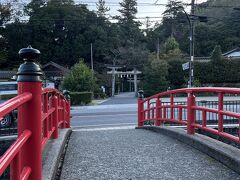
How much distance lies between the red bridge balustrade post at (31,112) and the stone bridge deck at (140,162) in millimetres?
1743

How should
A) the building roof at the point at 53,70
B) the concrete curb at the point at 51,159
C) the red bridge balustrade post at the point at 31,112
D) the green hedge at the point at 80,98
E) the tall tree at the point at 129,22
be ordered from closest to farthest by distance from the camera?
the red bridge balustrade post at the point at 31,112
the concrete curb at the point at 51,159
the green hedge at the point at 80,98
the building roof at the point at 53,70
the tall tree at the point at 129,22

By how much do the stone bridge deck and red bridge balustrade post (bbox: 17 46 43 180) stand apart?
1.74 m

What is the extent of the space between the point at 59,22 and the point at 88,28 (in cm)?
550

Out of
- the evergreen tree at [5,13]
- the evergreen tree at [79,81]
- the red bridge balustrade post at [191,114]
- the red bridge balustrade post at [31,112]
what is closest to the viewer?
the red bridge balustrade post at [31,112]

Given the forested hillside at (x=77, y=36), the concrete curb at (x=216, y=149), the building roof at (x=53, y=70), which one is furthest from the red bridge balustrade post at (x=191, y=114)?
the forested hillside at (x=77, y=36)

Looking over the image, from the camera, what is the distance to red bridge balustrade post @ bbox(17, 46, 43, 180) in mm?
2969

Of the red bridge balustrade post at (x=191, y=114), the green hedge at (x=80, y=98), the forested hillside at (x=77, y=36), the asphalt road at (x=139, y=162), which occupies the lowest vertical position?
the green hedge at (x=80, y=98)

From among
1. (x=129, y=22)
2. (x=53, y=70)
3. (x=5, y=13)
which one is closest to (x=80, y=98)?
(x=53, y=70)

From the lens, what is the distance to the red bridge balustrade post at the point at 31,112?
297 cm

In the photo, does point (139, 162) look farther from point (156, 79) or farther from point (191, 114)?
point (156, 79)

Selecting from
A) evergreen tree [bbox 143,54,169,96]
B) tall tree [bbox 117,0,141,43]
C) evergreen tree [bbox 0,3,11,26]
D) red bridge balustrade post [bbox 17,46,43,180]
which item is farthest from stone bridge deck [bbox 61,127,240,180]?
tall tree [bbox 117,0,141,43]

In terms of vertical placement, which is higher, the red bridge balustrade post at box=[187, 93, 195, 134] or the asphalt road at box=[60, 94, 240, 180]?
the red bridge balustrade post at box=[187, 93, 195, 134]

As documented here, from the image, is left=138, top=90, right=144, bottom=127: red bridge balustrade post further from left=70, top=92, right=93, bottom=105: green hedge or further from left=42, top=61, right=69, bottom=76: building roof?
left=42, top=61, right=69, bottom=76: building roof

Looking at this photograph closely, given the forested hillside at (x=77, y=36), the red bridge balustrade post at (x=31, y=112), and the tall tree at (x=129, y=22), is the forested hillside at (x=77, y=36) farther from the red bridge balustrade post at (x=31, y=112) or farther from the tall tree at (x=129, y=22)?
the red bridge balustrade post at (x=31, y=112)
